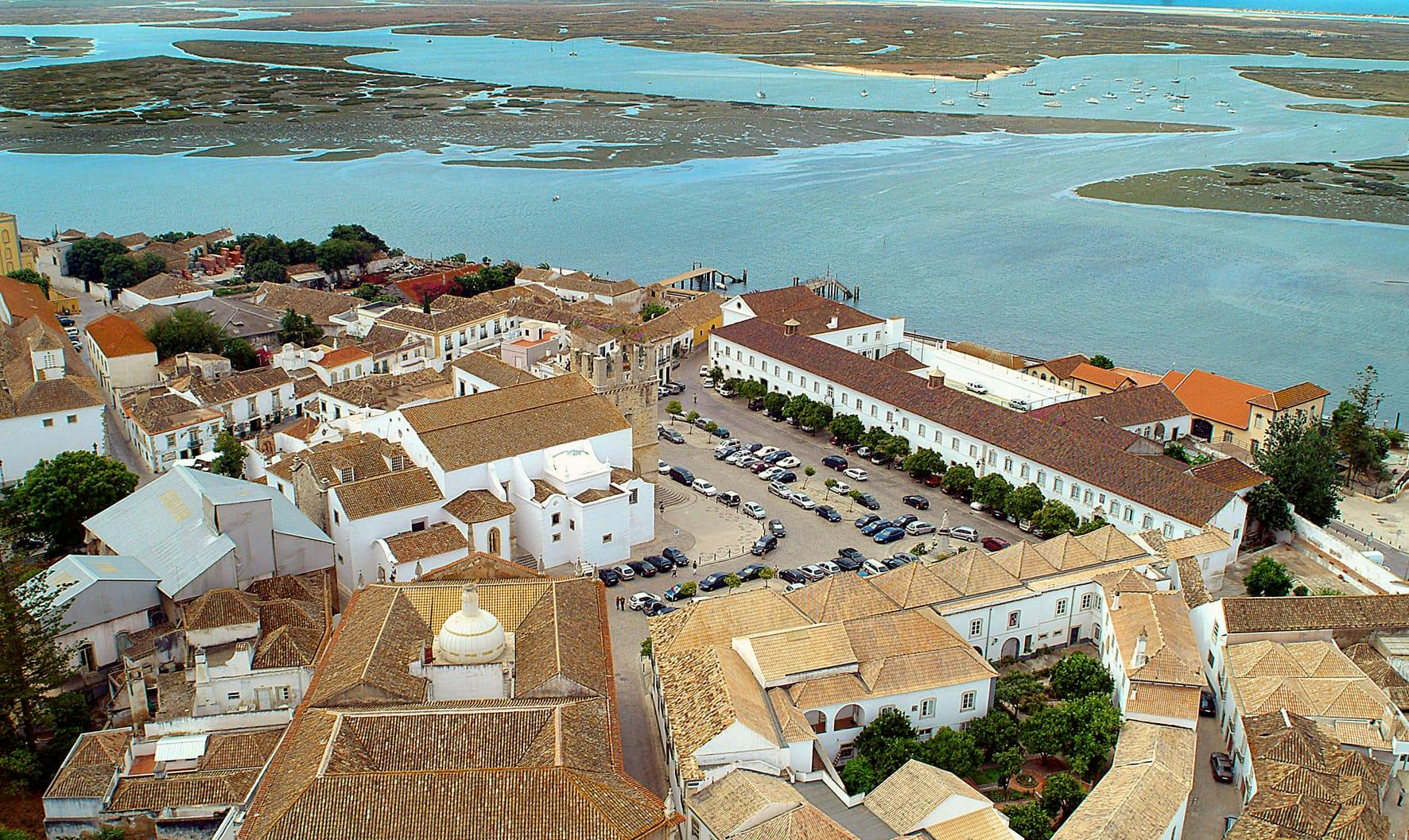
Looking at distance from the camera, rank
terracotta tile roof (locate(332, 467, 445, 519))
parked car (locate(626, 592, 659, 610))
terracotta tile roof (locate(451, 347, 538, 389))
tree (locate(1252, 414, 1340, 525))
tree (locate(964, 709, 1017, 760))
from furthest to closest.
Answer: terracotta tile roof (locate(451, 347, 538, 389))
tree (locate(1252, 414, 1340, 525))
parked car (locate(626, 592, 659, 610))
terracotta tile roof (locate(332, 467, 445, 519))
tree (locate(964, 709, 1017, 760))

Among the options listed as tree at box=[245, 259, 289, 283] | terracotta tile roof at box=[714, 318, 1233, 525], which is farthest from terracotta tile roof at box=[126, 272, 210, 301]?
terracotta tile roof at box=[714, 318, 1233, 525]

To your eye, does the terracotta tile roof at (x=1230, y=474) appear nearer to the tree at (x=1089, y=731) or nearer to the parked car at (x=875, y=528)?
the parked car at (x=875, y=528)

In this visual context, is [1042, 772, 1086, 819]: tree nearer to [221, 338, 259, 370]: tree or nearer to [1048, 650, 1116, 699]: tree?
[1048, 650, 1116, 699]: tree

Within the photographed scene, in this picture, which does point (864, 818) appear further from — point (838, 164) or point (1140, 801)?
point (838, 164)

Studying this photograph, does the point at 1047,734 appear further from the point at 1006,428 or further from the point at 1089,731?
the point at 1006,428

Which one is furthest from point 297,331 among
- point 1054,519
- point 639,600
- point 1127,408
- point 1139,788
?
point 1139,788
